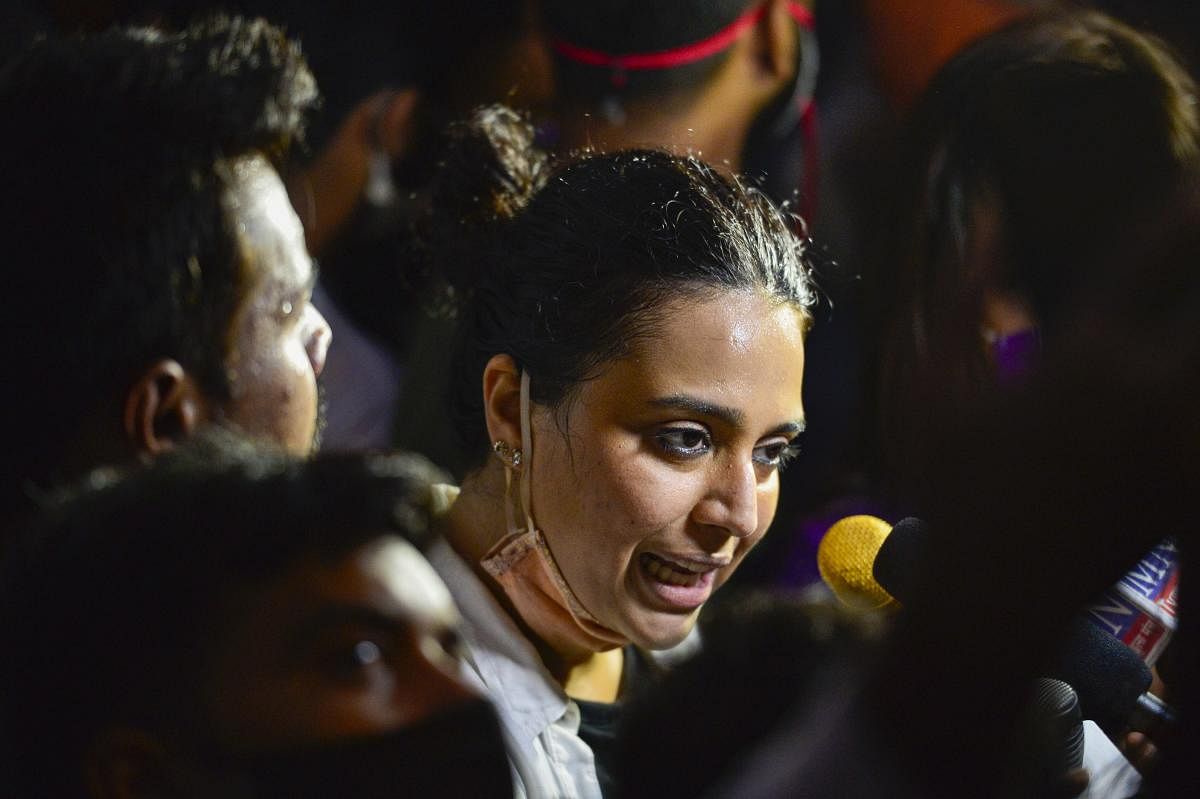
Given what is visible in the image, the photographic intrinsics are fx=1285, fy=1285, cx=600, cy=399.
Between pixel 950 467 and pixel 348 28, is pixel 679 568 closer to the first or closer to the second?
pixel 950 467

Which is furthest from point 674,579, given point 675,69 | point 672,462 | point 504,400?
point 675,69

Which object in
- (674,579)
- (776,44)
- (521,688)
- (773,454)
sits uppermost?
(776,44)

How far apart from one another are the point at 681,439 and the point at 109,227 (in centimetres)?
54

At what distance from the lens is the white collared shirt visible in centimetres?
121

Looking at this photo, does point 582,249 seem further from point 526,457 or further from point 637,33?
point 637,33

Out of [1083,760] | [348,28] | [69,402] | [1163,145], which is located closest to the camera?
[69,402]

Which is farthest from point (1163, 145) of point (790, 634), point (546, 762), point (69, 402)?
point (69, 402)

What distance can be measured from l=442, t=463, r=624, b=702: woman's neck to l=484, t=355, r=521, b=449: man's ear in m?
0.04

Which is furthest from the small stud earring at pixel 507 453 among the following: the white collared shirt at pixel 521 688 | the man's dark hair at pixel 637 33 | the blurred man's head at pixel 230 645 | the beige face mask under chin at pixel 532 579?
the man's dark hair at pixel 637 33

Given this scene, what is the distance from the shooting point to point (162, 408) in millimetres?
989

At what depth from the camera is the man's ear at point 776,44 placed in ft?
6.28

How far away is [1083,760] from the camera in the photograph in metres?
1.18

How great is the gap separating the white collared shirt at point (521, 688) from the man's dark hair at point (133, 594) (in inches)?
16.3

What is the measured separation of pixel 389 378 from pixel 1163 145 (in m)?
1.14
